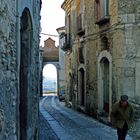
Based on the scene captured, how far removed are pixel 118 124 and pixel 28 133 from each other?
6.30ft

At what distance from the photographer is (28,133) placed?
7.25 metres

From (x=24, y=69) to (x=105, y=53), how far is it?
6.88 meters

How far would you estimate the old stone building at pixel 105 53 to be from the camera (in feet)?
40.0

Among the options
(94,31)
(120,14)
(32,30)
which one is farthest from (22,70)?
(94,31)

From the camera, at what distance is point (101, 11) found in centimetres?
1416

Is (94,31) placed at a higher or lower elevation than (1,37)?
higher

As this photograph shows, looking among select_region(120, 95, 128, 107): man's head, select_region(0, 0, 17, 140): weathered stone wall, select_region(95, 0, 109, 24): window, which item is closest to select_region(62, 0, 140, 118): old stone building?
select_region(95, 0, 109, 24): window

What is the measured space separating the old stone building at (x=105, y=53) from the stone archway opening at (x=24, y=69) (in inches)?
213

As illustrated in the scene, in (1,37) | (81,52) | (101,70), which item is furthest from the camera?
(81,52)

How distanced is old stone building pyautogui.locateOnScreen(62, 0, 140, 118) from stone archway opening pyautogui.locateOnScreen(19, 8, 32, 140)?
542 cm

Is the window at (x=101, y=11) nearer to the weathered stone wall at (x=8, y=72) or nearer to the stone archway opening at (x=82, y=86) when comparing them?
the stone archway opening at (x=82, y=86)

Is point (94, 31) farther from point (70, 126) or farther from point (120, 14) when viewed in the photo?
point (70, 126)

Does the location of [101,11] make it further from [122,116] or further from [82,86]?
[122,116]

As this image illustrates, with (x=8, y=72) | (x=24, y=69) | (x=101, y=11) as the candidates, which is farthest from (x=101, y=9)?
(x=8, y=72)
